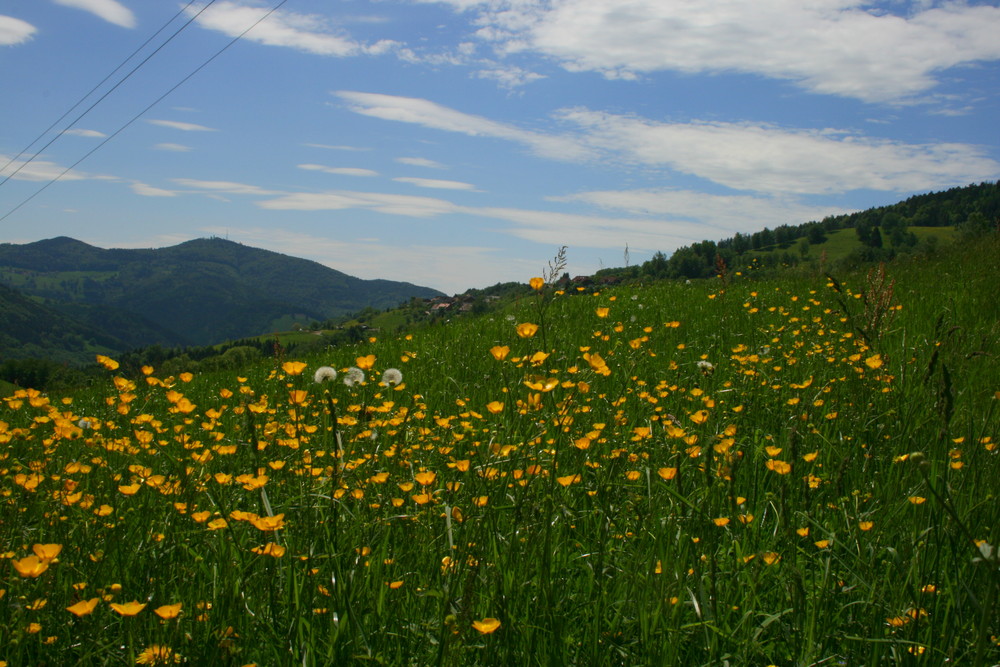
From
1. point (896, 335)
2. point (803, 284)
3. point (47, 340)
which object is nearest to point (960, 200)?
point (803, 284)

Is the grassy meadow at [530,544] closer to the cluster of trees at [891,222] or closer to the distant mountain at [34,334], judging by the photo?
the cluster of trees at [891,222]

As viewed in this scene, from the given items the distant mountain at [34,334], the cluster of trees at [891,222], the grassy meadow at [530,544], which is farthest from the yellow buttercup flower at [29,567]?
the distant mountain at [34,334]

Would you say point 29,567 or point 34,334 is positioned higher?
point 34,334

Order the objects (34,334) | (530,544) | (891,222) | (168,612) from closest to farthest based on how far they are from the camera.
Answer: (168,612) < (530,544) < (891,222) < (34,334)

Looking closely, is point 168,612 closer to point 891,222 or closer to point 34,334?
point 891,222

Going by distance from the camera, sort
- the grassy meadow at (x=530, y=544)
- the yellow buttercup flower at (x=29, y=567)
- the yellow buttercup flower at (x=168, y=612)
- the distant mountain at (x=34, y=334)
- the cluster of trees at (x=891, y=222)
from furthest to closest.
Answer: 1. the distant mountain at (x=34, y=334)
2. the cluster of trees at (x=891, y=222)
3. the grassy meadow at (x=530, y=544)
4. the yellow buttercup flower at (x=29, y=567)
5. the yellow buttercup flower at (x=168, y=612)

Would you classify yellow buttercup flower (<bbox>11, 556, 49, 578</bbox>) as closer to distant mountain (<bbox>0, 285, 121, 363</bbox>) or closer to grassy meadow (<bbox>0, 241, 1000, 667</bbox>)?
grassy meadow (<bbox>0, 241, 1000, 667</bbox>)

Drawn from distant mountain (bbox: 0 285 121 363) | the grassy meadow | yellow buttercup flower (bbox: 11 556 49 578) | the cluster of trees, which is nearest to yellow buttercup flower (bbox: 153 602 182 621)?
→ the grassy meadow

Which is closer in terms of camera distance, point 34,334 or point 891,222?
point 891,222

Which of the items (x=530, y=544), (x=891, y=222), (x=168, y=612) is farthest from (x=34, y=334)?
(x=530, y=544)

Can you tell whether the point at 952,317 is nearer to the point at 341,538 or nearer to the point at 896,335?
the point at 896,335

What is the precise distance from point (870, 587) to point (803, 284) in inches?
340

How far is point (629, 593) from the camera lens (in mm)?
1779

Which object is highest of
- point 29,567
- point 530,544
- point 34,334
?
point 34,334
